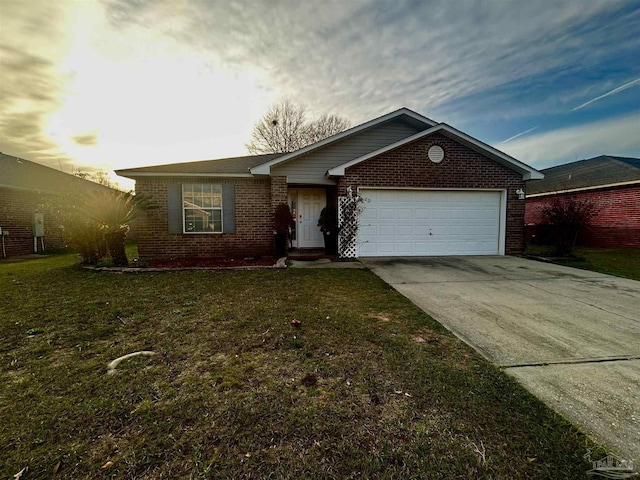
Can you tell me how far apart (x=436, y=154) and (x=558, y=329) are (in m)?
7.17

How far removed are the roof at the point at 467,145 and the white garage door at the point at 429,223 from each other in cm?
106

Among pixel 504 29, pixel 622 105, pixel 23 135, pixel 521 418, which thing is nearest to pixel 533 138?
pixel 622 105

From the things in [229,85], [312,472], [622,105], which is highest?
[622,105]

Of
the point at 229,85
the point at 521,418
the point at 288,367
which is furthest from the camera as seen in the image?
the point at 229,85

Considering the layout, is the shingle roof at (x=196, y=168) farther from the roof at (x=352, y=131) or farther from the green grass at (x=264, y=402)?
the green grass at (x=264, y=402)

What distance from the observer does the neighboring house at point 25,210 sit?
466 inches

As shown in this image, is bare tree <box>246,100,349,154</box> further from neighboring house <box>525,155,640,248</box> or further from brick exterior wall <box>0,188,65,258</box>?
neighboring house <box>525,155,640,248</box>

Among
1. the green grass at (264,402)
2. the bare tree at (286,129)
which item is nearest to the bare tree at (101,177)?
the bare tree at (286,129)

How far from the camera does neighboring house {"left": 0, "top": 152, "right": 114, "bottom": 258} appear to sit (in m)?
11.8

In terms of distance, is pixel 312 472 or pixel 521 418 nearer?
pixel 312 472

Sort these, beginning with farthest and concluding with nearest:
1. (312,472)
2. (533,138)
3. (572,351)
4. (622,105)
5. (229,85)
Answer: (533,138), (622,105), (229,85), (572,351), (312,472)

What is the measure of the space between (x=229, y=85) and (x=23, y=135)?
1243 centimetres

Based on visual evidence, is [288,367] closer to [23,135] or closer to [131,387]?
[131,387]

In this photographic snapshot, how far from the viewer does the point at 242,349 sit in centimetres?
313
